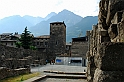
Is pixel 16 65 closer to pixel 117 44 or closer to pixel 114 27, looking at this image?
pixel 114 27

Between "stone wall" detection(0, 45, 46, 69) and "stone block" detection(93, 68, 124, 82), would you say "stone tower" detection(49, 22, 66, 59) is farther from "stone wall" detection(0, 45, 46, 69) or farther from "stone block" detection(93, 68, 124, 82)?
"stone block" detection(93, 68, 124, 82)

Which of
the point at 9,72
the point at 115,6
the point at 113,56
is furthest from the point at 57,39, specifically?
the point at 113,56

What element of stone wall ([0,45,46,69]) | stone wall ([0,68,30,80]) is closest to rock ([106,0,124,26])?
stone wall ([0,68,30,80])

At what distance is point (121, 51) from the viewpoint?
10.4ft

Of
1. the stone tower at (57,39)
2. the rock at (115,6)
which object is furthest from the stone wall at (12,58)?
the stone tower at (57,39)

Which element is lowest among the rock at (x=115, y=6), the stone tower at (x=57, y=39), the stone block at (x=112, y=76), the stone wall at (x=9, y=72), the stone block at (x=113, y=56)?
the stone wall at (x=9, y=72)

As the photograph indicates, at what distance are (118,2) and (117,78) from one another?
277 centimetres

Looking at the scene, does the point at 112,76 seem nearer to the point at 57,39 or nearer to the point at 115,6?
the point at 115,6

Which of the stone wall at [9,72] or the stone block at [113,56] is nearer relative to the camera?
the stone block at [113,56]

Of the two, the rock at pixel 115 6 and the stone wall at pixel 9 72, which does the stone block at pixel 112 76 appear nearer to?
the rock at pixel 115 6

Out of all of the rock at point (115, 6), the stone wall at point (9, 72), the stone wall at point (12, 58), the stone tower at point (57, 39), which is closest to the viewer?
the rock at point (115, 6)

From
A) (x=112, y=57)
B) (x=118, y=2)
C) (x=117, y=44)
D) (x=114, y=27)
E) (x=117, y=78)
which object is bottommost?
(x=117, y=78)

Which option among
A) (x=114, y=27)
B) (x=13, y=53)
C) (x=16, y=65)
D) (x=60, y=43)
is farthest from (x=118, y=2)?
(x=60, y=43)

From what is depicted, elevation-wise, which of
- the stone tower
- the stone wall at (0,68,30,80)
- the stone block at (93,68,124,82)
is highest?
the stone tower
